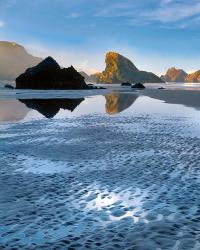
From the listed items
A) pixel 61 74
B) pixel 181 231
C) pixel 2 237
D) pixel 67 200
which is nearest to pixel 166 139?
pixel 67 200

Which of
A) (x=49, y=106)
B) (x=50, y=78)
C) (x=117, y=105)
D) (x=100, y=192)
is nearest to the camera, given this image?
(x=100, y=192)

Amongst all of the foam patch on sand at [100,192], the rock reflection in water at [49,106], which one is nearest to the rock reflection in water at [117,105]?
the rock reflection in water at [49,106]

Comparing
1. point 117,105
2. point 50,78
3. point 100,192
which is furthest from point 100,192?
point 50,78

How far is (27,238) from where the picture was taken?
7500 millimetres

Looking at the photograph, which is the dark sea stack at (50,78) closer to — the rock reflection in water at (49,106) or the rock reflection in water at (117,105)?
the rock reflection in water at (117,105)

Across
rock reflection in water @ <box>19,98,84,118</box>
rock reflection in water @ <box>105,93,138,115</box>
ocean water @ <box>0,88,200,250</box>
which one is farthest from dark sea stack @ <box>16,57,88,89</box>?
ocean water @ <box>0,88,200,250</box>

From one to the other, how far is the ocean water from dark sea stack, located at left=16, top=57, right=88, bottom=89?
9345 cm

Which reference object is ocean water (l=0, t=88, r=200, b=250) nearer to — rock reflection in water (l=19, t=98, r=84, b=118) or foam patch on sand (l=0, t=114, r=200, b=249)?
foam patch on sand (l=0, t=114, r=200, b=249)

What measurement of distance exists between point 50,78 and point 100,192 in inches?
4206

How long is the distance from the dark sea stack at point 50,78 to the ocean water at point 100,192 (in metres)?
93.4

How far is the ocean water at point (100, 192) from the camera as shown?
24.8 ft

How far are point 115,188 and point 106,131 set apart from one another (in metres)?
12.2

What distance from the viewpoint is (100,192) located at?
10.6 m

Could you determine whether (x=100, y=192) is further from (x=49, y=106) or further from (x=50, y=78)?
(x=50, y=78)
